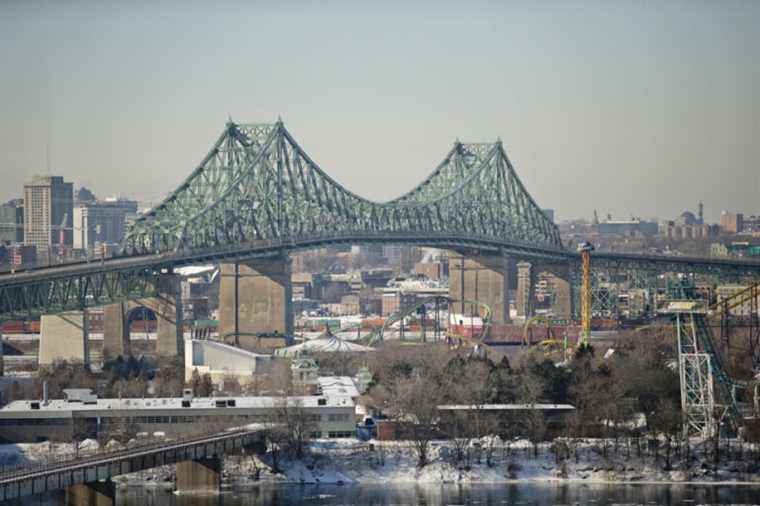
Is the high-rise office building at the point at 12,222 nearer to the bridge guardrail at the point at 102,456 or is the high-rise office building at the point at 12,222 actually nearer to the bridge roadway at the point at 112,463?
the bridge guardrail at the point at 102,456

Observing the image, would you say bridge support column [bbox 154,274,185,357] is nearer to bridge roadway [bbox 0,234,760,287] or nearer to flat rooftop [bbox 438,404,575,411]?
bridge roadway [bbox 0,234,760,287]

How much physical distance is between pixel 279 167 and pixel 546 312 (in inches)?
1203

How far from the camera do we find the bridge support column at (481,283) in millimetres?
113188

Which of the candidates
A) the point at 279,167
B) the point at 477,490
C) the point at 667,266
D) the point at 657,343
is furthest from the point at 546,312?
the point at 477,490

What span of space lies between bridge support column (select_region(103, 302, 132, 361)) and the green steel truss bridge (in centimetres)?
171

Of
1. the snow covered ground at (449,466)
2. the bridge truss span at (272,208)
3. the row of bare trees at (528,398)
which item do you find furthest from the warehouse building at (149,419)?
the bridge truss span at (272,208)

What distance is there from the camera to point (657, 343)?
3105 inches

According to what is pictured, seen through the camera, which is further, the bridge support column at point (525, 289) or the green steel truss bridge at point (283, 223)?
the bridge support column at point (525, 289)

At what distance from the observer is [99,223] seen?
642 ft

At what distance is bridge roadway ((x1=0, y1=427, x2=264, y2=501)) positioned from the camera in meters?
47.3

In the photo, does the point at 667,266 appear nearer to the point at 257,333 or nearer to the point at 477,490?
the point at 257,333

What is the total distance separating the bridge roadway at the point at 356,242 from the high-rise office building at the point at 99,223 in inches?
3059

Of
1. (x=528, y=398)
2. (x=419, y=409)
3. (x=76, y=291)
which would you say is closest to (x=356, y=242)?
(x=76, y=291)

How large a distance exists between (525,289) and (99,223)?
74.2 m
